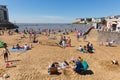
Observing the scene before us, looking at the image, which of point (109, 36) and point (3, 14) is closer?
point (109, 36)

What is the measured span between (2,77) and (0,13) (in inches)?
2418

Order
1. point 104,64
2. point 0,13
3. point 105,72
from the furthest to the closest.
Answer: point 0,13, point 104,64, point 105,72

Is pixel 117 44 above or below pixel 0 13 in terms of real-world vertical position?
below

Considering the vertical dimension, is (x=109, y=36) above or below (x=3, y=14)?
below

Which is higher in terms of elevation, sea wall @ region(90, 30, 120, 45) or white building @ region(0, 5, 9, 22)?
white building @ region(0, 5, 9, 22)

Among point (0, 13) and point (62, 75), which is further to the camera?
point (0, 13)

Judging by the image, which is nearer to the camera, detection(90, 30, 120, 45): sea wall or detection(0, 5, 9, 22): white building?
detection(90, 30, 120, 45): sea wall

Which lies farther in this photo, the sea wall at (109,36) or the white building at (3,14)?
the white building at (3,14)

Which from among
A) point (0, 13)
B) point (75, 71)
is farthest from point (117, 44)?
point (0, 13)

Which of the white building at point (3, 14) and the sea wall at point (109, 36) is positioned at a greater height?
the white building at point (3, 14)

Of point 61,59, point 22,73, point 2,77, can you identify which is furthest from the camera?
point 61,59

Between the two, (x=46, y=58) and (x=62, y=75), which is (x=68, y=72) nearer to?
(x=62, y=75)

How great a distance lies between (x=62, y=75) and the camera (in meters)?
10.5

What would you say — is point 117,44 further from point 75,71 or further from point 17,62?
point 17,62
